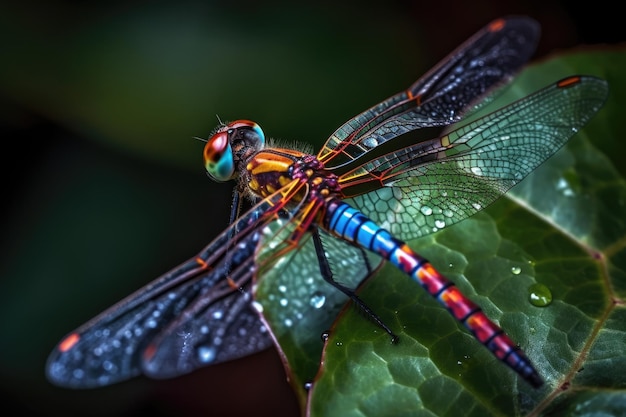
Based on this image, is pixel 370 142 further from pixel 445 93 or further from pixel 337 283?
pixel 337 283

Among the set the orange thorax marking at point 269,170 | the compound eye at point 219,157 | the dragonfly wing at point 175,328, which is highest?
the compound eye at point 219,157

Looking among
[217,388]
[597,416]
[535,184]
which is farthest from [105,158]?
[597,416]

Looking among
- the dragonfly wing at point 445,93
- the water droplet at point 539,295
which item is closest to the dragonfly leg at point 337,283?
the dragonfly wing at point 445,93

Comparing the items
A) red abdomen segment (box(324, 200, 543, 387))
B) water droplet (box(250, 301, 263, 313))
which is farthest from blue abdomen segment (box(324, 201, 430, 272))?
water droplet (box(250, 301, 263, 313))

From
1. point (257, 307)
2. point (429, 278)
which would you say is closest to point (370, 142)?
point (429, 278)

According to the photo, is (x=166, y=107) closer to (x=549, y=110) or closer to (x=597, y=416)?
(x=549, y=110)

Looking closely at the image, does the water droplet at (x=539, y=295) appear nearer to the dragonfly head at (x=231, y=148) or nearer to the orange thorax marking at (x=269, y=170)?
the orange thorax marking at (x=269, y=170)

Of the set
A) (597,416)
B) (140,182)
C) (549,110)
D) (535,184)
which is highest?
(140,182)

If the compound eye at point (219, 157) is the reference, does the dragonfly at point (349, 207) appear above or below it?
below
